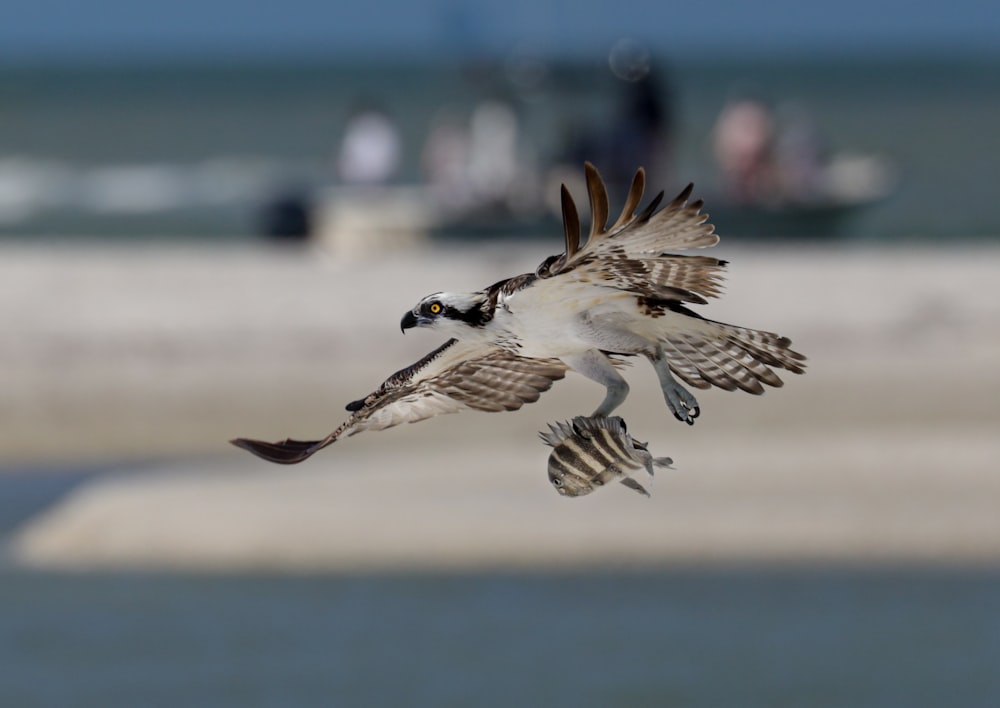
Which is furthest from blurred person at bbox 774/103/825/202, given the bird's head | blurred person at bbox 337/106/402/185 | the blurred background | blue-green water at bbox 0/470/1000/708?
the bird's head

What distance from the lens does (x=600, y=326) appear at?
6.07 ft

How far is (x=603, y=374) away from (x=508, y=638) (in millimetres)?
10452

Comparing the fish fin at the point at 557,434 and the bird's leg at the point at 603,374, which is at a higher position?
the bird's leg at the point at 603,374

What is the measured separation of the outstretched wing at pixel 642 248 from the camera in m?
1.83

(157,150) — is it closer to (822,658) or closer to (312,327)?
(312,327)

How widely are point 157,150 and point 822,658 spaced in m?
51.0

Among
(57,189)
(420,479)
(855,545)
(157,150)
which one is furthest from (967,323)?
(157,150)

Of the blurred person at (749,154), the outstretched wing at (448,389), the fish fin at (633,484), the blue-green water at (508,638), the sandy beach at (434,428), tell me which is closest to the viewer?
the fish fin at (633,484)

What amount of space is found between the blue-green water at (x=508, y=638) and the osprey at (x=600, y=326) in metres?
9.29

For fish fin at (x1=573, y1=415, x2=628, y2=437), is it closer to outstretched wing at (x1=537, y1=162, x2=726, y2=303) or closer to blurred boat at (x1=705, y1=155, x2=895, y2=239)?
outstretched wing at (x1=537, y1=162, x2=726, y2=303)

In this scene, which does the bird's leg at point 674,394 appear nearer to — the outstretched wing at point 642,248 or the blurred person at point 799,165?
the outstretched wing at point 642,248

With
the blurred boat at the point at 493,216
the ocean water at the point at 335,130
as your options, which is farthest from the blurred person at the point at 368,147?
the ocean water at the point at 335,130

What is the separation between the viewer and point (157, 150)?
5962 cm

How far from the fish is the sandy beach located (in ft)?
36.6
